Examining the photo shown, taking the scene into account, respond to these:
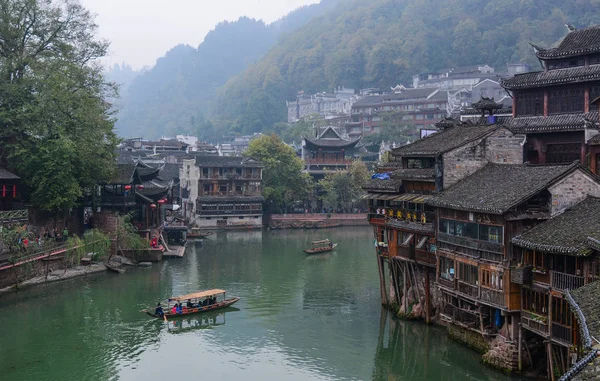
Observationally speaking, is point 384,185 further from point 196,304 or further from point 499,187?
point 196,304

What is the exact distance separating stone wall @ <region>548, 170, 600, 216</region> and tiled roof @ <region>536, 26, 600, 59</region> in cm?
1464

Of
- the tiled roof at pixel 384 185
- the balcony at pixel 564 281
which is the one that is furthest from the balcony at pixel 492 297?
the tiled roof at pixel 384 185

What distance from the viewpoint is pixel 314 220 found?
8850 centimetres

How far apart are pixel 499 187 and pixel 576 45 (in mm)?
16248

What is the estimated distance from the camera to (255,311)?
40188 millimetres

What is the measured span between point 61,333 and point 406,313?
740 inches

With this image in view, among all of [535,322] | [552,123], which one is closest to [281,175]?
[552,123]

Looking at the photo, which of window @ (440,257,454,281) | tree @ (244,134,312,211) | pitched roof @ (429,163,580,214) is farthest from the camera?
tree @ (244,134,312,211)

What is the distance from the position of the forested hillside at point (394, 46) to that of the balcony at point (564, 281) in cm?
12007

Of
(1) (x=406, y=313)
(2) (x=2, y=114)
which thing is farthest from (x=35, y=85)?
(1) (x=406, y=313)

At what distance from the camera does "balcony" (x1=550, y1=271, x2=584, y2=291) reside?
22859mm

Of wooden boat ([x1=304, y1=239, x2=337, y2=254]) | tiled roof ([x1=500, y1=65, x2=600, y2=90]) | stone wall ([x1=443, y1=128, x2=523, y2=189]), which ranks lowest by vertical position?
wooden boat ([x1=304, y1=239, x2=337, y2=254])

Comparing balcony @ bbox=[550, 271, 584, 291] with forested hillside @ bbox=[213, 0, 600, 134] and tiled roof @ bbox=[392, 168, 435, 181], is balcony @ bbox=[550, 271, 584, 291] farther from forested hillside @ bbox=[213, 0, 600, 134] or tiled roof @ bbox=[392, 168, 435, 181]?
forested hillside @ bbox=[213, 0, 600, 134]

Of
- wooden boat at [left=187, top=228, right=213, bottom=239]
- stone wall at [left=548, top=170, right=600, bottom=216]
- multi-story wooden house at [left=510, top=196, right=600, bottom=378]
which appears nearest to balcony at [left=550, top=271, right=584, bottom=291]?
multi-story wooden house at [left=510, top=196, right=600, bottom=378]
